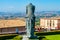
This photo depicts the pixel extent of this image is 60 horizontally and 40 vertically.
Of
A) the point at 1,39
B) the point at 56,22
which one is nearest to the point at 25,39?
the point at 1,39

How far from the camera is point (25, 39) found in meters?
14.2

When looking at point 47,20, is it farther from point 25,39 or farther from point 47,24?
point 25,39

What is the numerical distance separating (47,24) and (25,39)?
27.8m

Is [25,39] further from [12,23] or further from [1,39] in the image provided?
[12,23]

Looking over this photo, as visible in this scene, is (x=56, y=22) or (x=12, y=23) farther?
(x=56, y=22)

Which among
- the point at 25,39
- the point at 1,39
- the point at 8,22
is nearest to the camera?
the point at 25,39

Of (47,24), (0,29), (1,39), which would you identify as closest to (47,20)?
(47,24)

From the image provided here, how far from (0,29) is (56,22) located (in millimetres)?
11096

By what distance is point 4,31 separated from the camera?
32094mm

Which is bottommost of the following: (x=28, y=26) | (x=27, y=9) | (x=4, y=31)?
(x=4, y=31)

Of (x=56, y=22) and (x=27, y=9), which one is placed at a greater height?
(x=27, y=9)

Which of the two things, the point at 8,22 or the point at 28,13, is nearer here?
the point at 28,13

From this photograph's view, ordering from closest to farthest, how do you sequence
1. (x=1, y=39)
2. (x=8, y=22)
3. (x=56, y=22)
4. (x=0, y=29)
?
(x=1, y=39) < (x=0, y=29) < (x=8, y=22) < (x=56, y=22)

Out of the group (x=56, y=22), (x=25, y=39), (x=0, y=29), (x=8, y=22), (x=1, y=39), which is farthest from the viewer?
(x=56, y=22)
